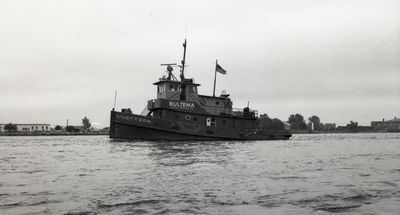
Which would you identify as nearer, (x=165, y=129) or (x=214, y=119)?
(x=165, y=129)

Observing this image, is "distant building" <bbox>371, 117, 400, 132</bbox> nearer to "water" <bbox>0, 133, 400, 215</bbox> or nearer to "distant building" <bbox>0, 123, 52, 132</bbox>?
"distant building" <bbox>0, 123, 52, 132</bbox>

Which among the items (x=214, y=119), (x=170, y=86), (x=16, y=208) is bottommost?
(x=16, y=208)

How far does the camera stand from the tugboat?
108 feet

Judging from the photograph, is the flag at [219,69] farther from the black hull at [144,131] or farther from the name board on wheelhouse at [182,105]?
the black hull at [144,131]

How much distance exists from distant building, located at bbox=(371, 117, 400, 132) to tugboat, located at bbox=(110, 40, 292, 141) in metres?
165

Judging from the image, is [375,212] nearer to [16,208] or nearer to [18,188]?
[16,208]

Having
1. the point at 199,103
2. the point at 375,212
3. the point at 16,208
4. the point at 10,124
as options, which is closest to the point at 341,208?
the point at 375,212

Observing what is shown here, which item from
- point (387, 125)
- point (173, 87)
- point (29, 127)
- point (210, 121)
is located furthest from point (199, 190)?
point (387, 125)

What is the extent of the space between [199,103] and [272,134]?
11.4 metres

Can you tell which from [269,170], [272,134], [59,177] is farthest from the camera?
[272,134]

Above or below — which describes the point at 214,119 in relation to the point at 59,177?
above

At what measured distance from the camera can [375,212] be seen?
6688 mm

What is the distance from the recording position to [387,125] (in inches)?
7480

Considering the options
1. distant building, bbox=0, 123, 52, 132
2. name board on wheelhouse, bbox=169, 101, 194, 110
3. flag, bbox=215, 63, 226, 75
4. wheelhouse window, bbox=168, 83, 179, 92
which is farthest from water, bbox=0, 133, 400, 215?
distant building, bbox=0, 123, 52, 132
